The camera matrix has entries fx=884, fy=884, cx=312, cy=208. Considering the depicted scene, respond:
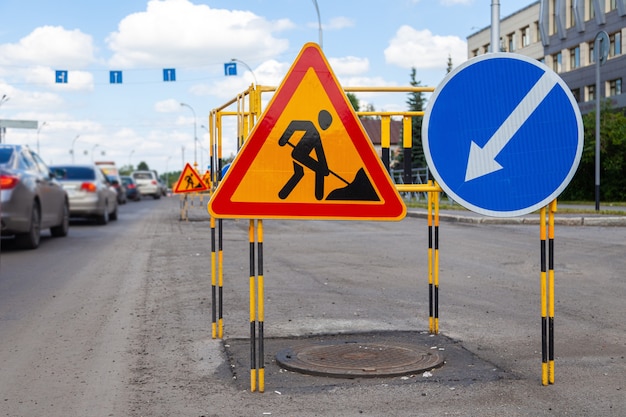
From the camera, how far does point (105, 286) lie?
9.64 metres

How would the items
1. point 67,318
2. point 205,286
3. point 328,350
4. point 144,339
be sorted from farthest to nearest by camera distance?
point 205,286, point 67,318, point 144,339, point 328,350

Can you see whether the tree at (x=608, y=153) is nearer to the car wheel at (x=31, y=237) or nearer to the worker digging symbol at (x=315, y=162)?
the car wheel at (x=31, y=237)

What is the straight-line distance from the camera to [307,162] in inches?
188

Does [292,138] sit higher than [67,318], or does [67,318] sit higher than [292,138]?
[292,138]

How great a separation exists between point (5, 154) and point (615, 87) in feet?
155

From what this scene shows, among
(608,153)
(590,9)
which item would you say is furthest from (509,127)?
(590,9)

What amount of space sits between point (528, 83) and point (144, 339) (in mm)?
3336

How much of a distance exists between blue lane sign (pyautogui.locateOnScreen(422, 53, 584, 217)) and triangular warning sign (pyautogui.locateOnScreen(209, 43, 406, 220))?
39 centimetres

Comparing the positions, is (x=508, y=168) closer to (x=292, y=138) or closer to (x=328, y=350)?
(x=292, y=138)

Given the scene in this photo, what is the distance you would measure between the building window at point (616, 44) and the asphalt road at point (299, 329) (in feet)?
143

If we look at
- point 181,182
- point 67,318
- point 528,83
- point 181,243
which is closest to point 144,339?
point 67,318

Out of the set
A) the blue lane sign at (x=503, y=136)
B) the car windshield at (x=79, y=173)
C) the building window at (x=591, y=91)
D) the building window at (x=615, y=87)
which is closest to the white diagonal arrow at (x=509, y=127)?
the blue lane sign at (x=503, y=136)

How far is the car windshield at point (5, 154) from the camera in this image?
1438 cm

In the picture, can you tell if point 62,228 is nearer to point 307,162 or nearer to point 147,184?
point 307,162
